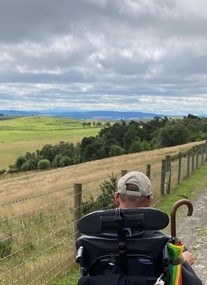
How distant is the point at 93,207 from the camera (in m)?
9.88

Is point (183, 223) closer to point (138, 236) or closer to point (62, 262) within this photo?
point (62, 262)

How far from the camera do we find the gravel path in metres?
7.44

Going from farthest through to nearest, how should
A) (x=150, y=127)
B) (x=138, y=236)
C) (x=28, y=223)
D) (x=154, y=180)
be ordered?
1. (x=150, y=127)
2. (x=154, y=180)
3. (x=28, y=223)
4. (x=138, y=236)

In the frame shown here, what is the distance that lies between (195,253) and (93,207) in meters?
2.46

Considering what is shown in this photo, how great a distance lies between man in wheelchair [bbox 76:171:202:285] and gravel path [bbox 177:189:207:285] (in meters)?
4.06

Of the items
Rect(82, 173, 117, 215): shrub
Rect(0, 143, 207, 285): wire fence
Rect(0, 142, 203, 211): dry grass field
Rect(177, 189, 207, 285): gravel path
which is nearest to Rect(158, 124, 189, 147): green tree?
Rect(0, 142, 203, 211): dry grass field

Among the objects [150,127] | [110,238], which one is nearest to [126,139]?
[150,127]

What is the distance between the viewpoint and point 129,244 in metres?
2.88

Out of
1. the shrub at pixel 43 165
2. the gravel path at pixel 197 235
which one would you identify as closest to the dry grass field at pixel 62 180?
the gravel path at pixel 197 235

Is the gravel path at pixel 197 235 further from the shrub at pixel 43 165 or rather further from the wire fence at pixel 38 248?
the shrub at pixel 43 165

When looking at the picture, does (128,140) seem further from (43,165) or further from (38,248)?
(38,248)

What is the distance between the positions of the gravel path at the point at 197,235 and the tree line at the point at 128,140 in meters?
57.1

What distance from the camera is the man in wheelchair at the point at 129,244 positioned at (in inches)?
112

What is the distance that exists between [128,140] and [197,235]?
225 ft
